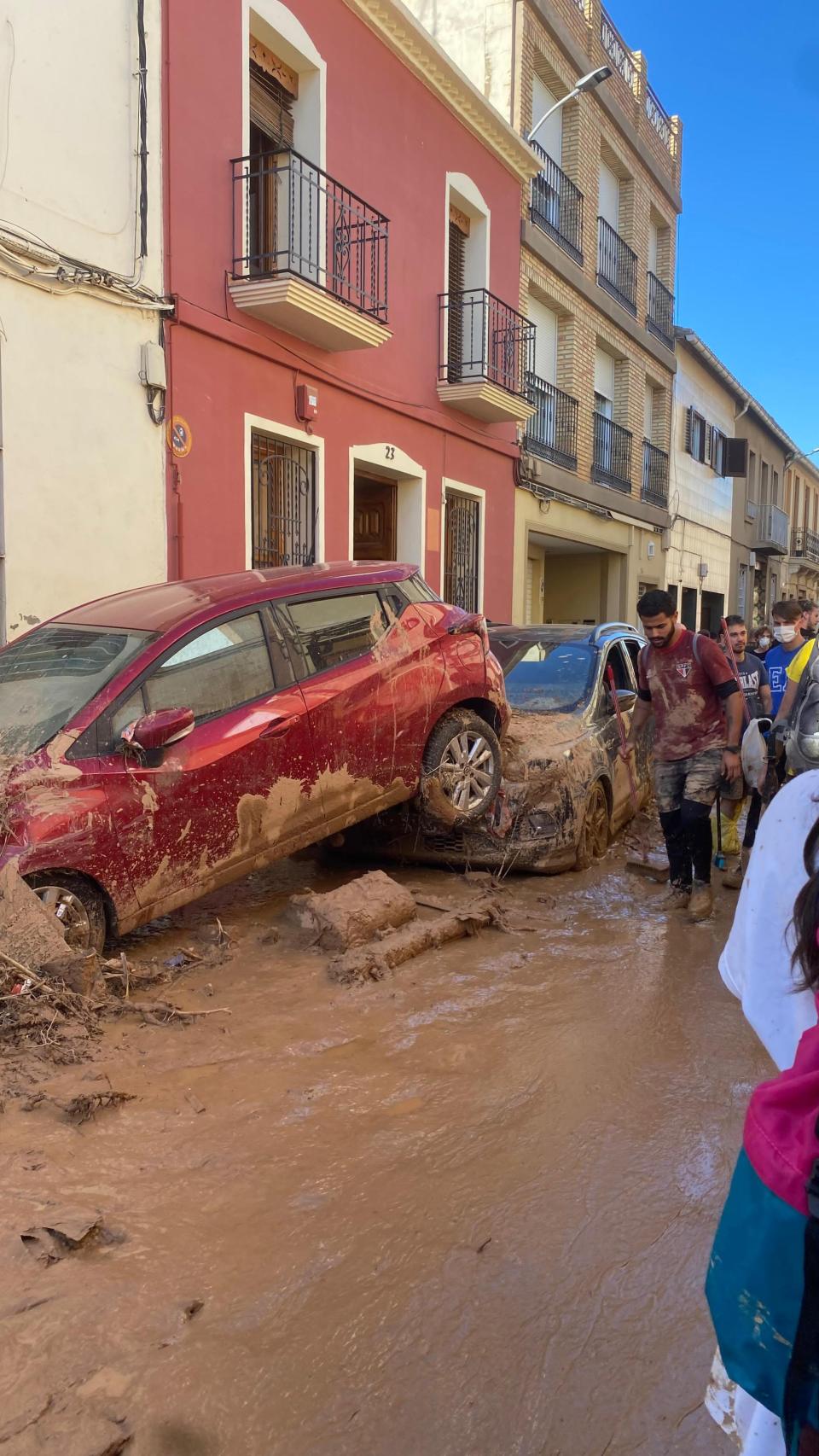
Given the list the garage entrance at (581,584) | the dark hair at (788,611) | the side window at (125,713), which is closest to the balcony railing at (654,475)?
the garage entrance at (581,584)

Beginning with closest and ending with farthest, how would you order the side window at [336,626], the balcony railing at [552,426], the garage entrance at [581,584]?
the side window at [336,626] < the balcony railing at [552,426] < the garage entrance at [581,584]

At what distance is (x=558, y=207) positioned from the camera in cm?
1709

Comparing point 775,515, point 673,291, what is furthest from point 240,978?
point 775,515

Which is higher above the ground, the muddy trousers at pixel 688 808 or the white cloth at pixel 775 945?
the white cloth at pixel 775 945

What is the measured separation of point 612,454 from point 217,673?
639 inches

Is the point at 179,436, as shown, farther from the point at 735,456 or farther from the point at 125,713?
the point at 735,456

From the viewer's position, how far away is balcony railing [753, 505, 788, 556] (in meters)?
31.0

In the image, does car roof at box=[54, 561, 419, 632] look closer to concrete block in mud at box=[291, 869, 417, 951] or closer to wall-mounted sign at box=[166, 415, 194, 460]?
concrete block in mud at box=[291, 869, 417, 951]

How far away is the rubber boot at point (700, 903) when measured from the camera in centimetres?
561

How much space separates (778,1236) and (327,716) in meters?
4.08

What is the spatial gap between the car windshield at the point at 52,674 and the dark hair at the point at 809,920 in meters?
3.47

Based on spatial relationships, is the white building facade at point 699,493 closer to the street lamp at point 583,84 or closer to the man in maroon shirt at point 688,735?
the street lamp at point 583,84

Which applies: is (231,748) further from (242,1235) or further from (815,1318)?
(815,1318)

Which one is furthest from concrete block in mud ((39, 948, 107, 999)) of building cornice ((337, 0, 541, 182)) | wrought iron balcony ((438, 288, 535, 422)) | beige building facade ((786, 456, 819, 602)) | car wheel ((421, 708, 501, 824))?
beige building facade ((786, 456, 819, 602))
